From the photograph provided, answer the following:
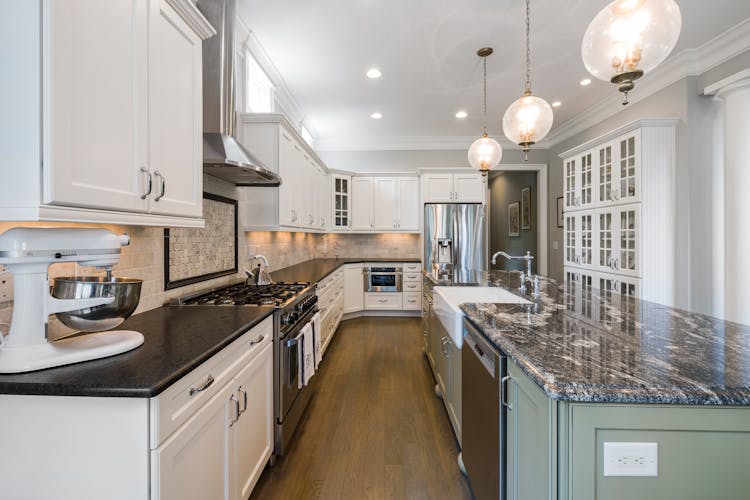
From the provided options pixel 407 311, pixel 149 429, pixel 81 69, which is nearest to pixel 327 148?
pixel 407 311

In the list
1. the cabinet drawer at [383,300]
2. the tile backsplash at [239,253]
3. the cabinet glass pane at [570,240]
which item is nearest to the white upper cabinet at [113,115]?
the tile backsplash at [239,253]

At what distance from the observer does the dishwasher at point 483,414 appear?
1.29 metres

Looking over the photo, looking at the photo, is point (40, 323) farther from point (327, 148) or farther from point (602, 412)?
point (327, 148)

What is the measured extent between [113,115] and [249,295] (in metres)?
1.44

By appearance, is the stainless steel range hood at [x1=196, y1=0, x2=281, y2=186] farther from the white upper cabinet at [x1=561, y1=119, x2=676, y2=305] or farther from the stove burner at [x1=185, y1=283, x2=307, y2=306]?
the white upper cabinet at [x1=561, y1=119, x2=676, y2=305]

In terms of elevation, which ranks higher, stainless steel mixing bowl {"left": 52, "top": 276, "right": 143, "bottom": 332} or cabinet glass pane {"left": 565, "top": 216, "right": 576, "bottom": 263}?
cabinet glass pane {"left": 565, "top": 216, "right": 576, "bottom": 263}

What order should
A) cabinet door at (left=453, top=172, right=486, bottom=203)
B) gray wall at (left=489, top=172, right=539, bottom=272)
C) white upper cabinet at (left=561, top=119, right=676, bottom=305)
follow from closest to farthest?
white upper cabinet at (left=561, top=119, right=676, bottom=305) → cabinet door at (left=453, top=172, right=486, bottom=203) → gray wall at (left=489, top=172, right=539, bottom=272)

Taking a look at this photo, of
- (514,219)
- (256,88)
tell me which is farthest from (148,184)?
(514,219)

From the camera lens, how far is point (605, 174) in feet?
12.9

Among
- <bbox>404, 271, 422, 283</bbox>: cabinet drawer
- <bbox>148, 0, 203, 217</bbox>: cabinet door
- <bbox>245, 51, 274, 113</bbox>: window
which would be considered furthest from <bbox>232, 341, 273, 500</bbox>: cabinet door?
<bbox>404, 271, 422, 283</bbox>: cabinet drawer

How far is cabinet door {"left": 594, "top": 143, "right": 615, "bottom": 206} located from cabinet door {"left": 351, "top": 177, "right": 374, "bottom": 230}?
3.26 m

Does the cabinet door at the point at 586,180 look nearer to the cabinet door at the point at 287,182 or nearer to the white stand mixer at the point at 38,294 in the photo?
the cabinet door at the point at 287,182

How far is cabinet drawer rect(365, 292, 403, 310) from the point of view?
5.67 m

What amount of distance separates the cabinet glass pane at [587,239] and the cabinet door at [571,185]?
0.95 feet
